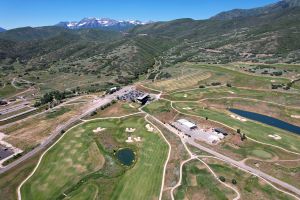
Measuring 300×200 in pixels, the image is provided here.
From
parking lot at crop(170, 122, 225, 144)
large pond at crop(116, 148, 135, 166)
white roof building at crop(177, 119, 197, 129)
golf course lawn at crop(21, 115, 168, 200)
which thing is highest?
white roof building at crop(177, 119, 197, 129)

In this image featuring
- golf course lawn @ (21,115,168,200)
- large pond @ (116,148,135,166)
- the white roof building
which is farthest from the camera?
the white roof building

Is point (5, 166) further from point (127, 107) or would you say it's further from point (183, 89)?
point (183, 89)

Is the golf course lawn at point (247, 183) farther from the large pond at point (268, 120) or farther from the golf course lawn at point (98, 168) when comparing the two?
the large pond at point (268, 120)

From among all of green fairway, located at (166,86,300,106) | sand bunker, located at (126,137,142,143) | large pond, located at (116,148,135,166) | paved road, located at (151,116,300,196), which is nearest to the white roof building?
paved road, located at (151,116,300,196)

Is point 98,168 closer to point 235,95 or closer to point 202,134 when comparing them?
point 202,134

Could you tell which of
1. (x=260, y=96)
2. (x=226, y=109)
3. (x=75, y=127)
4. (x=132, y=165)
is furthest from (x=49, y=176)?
(x=260, y=96)

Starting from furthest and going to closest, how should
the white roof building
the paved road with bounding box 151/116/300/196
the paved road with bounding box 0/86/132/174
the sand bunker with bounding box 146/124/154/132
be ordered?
the sand bunker with bounding box 146/124/154/132
the white roof building
the paved road with bounding box 0/86/132/174
the paved road with bounding box 151/116/300/196

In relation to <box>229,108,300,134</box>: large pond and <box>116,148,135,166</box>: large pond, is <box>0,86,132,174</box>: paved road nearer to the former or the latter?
<box>116,148,135,166</box>: large pond
